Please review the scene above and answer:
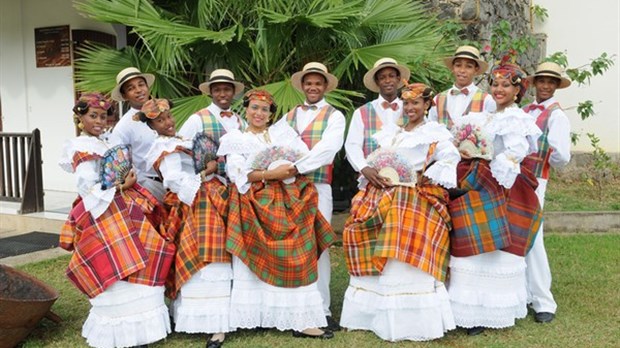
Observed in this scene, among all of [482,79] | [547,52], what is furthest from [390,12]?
[547,52]

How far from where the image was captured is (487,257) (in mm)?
4250

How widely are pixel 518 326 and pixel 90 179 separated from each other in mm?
3094

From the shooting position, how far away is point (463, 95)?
4656 millimetres

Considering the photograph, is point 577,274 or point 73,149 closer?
point 73,149

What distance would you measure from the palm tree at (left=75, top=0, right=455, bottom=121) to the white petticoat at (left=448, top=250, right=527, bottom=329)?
85.3 inches

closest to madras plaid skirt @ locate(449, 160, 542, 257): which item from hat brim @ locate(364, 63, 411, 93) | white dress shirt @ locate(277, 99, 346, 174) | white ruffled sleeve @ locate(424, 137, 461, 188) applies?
white ruffled sleeve @ locate(424, 137, 461, 188)

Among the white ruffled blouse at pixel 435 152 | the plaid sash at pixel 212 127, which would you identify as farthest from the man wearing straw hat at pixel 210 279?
the white ruffled blouse at pixel 435 152

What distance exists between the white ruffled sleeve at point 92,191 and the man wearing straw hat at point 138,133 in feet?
1.68

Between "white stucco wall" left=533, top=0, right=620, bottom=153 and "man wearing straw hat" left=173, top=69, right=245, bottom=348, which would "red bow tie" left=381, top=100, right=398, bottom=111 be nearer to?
"man wearing straw hat" left=173, top=69, right=245, bottom=348

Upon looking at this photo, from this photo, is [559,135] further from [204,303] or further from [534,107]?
[204,303]

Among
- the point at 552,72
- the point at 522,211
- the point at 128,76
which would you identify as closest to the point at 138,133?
the point at 128,76

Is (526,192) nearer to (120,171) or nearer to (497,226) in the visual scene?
(497,226)

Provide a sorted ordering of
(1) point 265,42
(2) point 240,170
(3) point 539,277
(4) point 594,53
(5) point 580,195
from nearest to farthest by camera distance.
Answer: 1. (2) point 240,170
2. (3) point 539,277
3. (1) point 265,42
4. (5) point 580,195
5. (4) point 594,53

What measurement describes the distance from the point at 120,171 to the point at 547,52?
809 cm
